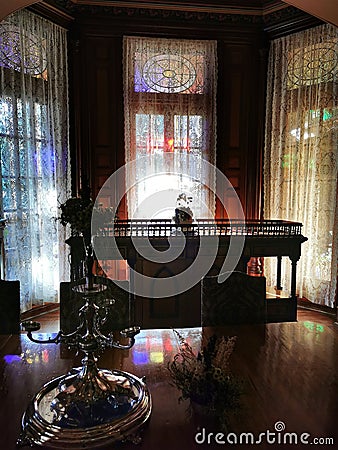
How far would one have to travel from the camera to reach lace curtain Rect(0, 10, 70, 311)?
3760mm

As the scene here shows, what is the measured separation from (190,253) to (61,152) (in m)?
1.95

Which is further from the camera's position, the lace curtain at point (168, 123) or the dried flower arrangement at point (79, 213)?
the lace curtain at point (168, 123)

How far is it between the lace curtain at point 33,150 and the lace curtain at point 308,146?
252 cm

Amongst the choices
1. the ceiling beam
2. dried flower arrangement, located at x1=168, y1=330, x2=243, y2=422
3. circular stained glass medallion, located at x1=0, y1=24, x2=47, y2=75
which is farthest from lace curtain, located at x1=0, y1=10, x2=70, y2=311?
dried flower arrangement, located at x1=168, y1=330, x2=243, y2=422

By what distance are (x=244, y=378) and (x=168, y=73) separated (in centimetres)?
391

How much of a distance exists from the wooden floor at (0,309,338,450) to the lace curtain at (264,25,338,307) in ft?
7.76

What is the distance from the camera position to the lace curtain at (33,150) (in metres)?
3.76

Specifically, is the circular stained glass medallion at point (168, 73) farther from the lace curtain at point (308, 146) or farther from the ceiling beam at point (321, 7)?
the ceiling beam at point (321, 7)

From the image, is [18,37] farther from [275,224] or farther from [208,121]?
[275,224]

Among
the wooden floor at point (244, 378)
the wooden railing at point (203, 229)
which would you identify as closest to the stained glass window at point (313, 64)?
the wooden railing at point (203, 229)

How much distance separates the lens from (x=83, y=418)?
1.29m

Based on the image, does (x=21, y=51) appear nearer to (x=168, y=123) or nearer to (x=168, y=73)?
(x=168, y=73)

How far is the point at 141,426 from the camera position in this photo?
1249 mm


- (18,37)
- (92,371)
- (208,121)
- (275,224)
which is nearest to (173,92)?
(208,121)
